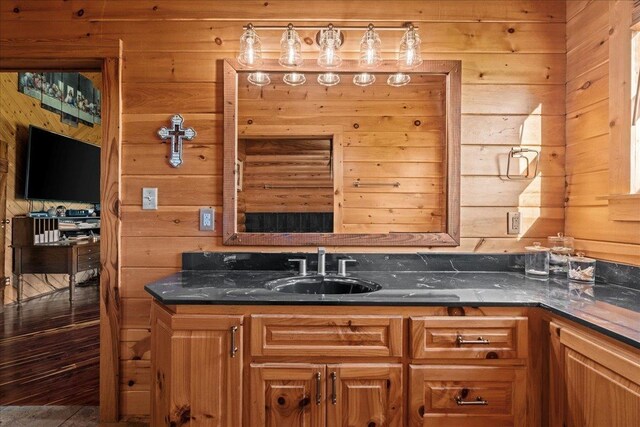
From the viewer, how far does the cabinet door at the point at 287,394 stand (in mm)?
1349

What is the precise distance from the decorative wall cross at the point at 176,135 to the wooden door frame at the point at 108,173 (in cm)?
25

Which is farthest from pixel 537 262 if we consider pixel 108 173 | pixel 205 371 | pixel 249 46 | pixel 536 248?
pixel 108 173

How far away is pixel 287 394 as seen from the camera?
1.35 m

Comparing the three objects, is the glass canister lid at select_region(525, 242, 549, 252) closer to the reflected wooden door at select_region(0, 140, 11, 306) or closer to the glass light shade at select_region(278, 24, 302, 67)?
the glass light shade at select_region(278, 24, 302, 67)

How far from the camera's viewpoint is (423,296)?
1.42 meters

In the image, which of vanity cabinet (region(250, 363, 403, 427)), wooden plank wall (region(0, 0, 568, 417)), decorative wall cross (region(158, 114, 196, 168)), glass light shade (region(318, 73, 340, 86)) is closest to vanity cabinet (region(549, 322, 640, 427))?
vanity cabinet (region(250, 363, 403, 427))

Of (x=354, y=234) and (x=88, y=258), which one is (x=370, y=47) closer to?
(x=354, y=234)

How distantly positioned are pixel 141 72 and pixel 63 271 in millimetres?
3399

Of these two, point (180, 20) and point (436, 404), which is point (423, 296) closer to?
point (436, 404)

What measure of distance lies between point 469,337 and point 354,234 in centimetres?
78

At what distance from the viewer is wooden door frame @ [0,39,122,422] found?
1.89 meters

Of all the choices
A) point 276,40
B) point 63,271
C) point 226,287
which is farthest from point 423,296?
point 63,271

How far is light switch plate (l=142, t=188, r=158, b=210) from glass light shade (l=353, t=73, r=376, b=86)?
1.25 meters

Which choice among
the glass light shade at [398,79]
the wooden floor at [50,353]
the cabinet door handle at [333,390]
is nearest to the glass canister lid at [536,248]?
the glass light shade at [398,79]
